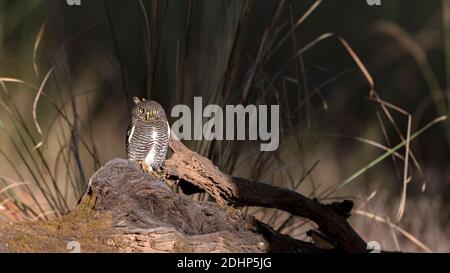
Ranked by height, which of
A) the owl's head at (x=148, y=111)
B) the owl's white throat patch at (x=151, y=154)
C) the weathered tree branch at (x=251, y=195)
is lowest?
the weathered tree branch at (x=251, y=195)

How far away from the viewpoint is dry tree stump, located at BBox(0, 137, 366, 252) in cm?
218

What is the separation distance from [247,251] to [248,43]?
2.12 meters

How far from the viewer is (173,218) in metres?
2.41

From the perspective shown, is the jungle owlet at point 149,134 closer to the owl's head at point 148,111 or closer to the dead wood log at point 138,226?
the owl's head at point 148,111

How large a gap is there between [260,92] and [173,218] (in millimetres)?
1099

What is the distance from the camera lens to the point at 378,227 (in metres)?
3.80

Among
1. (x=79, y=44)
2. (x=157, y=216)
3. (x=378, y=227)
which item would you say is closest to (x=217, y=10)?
(x=79, y=44)

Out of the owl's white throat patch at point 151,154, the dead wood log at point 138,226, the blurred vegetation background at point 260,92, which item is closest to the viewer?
the dead wood log at point 138,226

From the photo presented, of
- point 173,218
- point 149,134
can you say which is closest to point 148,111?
point 149,134

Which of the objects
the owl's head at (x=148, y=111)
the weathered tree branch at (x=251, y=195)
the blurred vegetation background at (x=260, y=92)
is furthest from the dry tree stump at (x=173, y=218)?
the blurred vegetation background at (x=260, y=92)

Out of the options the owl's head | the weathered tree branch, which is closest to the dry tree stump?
the weathered tree branch

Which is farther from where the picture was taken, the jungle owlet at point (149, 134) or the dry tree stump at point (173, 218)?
the jungle owlet at point (149, 134)

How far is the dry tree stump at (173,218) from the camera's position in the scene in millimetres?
2180

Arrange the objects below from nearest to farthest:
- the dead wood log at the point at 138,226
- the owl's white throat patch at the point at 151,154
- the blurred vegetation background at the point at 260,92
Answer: the dead wood log at the point at 138,226
the owl's white throat patch at the point at 151,154
the blurred vegetation background at the point at 260,92
